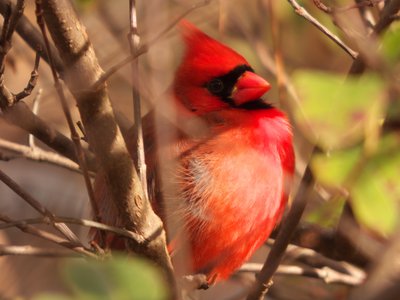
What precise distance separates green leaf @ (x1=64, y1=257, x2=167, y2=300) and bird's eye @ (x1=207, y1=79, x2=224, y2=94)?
189 centimetres

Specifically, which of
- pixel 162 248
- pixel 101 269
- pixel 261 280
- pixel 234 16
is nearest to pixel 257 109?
pixel 261 280

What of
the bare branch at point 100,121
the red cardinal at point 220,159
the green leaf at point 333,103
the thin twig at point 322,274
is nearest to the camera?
the green leaf at point 333,103

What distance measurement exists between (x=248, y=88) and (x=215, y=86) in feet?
0.41

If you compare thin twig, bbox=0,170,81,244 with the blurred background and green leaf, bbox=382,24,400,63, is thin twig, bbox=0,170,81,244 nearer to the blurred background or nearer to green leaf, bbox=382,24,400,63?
the blurred background

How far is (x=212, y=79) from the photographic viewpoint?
2.98 metres

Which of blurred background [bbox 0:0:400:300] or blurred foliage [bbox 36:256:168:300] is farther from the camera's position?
blurred background [bbox 0:0:400:300]

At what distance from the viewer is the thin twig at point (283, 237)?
230cm

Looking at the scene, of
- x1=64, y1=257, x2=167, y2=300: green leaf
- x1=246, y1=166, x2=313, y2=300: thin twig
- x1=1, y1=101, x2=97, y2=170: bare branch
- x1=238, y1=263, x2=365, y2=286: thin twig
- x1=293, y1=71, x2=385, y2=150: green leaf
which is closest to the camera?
x1=64, y1=257, x2=167, y2=300: green leaf

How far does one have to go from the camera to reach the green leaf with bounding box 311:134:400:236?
1480mm

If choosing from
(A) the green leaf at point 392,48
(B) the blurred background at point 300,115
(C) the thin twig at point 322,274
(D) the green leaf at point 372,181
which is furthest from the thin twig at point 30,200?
(C) the thin twig at point 322,274

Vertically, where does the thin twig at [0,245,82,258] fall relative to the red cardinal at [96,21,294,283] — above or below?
below

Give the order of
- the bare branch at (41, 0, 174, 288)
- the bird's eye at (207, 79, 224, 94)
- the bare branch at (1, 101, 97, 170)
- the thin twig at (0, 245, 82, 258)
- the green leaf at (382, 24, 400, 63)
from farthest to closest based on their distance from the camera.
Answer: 1. the bird's eye at (207, 79, 224, 94)
2. the bare branch at (1, 101, 97, 170)
3. the thin twig at (0, 245, 82, 258)
4. the bare branch at (41, 0, 174, 288)
5. the green leaf at (382, 24, 400, 63)

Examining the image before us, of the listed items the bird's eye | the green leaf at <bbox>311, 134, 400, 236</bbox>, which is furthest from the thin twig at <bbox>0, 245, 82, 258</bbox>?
the bird's eye

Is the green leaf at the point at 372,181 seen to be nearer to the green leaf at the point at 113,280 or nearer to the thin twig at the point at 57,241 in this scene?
the green leaf at the point at 113,280
